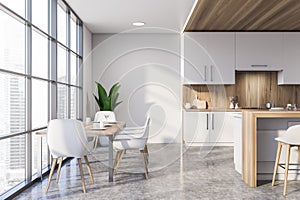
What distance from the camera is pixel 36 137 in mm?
4211

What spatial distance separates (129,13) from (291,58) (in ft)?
10.7

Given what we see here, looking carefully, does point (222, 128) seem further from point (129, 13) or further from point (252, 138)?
point (252, 138)

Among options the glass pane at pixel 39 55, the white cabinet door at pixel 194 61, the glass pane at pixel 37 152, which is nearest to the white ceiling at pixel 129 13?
the white cabinet door at pixel 194 61

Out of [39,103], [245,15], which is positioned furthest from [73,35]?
[245,15]

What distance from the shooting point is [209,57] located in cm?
682

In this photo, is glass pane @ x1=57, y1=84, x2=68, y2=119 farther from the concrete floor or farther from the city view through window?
the concrete floor

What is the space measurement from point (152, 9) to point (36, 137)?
2760 millimetres

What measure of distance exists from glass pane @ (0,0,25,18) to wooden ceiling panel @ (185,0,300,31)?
2.33m

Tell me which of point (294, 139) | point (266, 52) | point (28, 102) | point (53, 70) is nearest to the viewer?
point (294, 139)

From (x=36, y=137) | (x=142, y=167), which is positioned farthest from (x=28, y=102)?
(x=142, y=167)

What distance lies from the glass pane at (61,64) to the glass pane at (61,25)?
6.2 inches

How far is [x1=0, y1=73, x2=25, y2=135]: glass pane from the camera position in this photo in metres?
3.25

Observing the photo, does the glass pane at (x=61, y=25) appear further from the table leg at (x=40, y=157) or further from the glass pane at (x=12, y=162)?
the glass pane at (x=12, y=162)

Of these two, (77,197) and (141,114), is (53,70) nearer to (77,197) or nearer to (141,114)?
(77,197)
